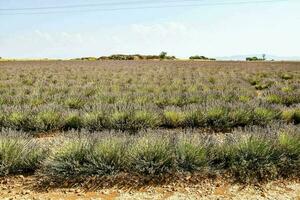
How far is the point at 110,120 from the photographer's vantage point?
9477 millimetres

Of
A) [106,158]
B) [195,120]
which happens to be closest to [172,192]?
[106,158]

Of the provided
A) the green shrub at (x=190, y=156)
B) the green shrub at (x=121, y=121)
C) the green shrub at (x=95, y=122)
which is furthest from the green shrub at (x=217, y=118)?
the green shrub at (x=190, y=156)

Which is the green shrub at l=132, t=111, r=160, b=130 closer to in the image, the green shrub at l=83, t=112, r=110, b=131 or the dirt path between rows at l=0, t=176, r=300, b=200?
the green shrub at l=83, t=112, r=110, b=131

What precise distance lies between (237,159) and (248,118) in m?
3.83

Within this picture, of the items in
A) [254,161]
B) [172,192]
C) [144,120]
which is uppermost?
[144,120]

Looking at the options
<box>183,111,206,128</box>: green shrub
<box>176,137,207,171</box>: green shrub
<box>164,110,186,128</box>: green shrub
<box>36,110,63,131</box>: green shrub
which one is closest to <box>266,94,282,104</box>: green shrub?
<box>183,111,206,128</box>: green shrub

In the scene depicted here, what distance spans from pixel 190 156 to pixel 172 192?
0.80 metres

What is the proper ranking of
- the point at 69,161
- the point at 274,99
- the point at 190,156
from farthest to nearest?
the point at 274,99 → the point at 190,156 → the point at 69,161

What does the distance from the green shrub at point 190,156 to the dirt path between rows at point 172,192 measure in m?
0.34

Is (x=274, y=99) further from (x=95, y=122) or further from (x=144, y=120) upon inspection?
(x=95, y=122)

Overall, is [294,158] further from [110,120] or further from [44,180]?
[110,120]

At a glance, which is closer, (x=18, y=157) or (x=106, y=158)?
(x=106, y=158)

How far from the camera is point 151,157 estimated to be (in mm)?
5980

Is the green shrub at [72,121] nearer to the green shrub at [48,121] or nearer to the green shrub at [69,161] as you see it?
the green shrub at [48,121]
